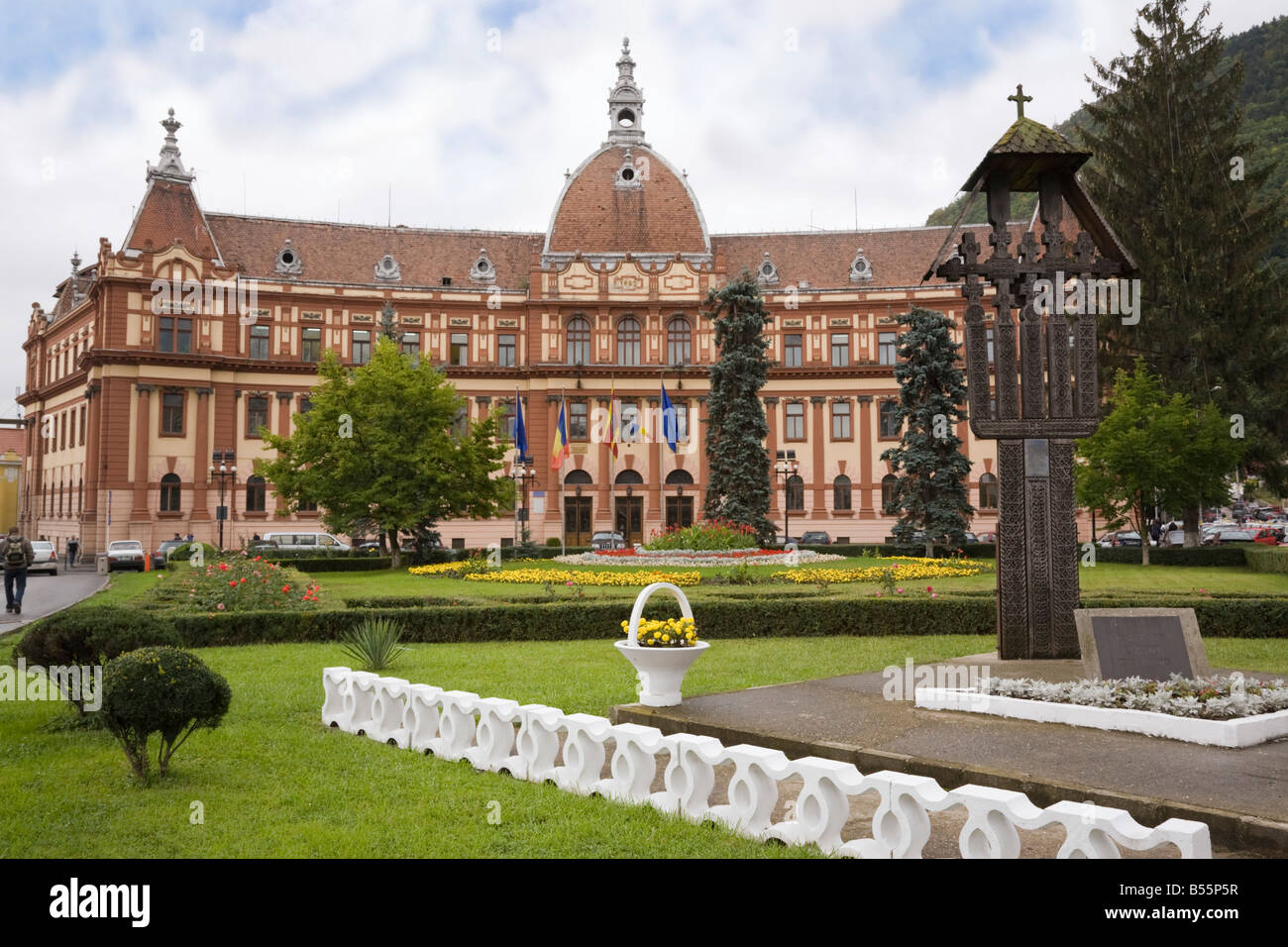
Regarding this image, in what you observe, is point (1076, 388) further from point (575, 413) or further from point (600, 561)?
point (575, 413)

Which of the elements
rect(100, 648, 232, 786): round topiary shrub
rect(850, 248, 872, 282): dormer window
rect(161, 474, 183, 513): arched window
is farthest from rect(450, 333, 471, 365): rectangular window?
rect(100, 648, 232, 786): round topiary shrub

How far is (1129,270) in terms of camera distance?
1396cm

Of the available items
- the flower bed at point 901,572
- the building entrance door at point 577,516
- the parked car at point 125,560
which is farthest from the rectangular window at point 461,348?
the flower bed at point 901,572

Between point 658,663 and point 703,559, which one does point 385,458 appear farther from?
point 658,663

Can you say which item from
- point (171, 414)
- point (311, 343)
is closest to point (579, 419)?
point (311, 343)

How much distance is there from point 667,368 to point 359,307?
1759 cm

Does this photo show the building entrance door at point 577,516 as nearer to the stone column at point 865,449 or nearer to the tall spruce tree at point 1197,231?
the stone column at point 865,449

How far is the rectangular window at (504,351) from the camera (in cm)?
5834

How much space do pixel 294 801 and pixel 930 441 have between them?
113ft

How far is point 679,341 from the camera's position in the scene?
58.5 meters

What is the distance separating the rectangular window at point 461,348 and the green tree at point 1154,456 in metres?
33.9

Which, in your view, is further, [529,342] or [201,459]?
[529,342]
